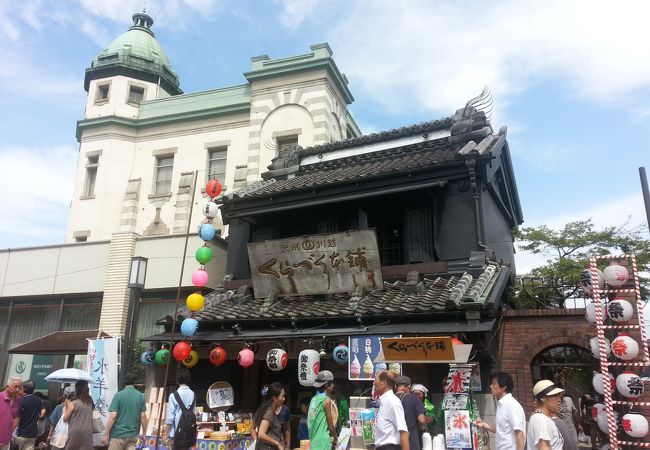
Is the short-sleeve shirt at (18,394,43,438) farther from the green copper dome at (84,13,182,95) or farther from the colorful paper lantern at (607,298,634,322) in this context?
the green copper dome at (84,13,182,95)

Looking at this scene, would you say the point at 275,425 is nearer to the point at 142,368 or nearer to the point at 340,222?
the point at 340,222

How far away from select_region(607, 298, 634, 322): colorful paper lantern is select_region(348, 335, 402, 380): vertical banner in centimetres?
411

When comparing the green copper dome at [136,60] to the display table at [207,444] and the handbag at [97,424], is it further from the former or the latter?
the display table at [207,444]

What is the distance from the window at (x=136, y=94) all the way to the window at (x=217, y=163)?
5.00 metres

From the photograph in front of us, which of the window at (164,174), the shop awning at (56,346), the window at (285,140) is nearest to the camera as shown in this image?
the shop awning at (56,346)

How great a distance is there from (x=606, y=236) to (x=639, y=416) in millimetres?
9494

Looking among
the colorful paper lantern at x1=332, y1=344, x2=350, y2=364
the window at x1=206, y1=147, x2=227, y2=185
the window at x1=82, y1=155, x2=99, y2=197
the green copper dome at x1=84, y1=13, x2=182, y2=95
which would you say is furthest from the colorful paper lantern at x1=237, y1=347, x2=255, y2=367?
the green copper dome at x1=84, y1=13, x2=182, y2=95

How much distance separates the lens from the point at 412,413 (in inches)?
284

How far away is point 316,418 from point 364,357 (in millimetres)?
3062

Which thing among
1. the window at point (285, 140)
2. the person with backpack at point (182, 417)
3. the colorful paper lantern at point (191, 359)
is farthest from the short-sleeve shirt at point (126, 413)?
the window at point (285, 140)

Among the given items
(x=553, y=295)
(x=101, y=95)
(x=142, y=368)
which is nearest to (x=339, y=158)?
(x=553, y=295)

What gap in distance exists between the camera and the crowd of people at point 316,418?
5.57m

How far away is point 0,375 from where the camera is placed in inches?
700

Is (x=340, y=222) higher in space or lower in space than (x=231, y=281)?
higher
